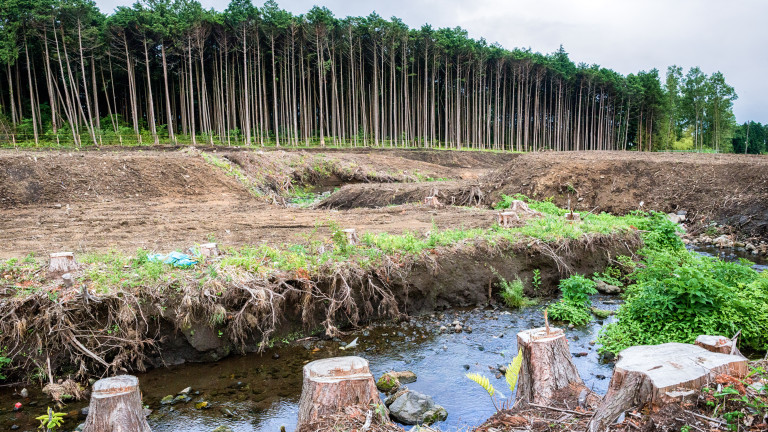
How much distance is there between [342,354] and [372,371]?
0.74m

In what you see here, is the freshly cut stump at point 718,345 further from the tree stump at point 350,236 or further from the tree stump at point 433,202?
the tree stump at point 433,202

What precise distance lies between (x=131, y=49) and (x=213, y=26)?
597 centimetres

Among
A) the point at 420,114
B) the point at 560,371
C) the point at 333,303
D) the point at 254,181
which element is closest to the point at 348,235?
the point at 333,303

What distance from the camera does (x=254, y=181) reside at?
2078cm

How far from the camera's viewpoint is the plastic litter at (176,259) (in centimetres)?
729

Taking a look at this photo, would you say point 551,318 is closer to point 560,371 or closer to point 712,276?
point 712,276

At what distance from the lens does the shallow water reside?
5.27 metres

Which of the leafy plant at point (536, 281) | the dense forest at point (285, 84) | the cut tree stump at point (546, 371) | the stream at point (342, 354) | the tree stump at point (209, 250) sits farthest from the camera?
the dense forest at point (285, 84)

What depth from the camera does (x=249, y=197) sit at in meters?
18.1

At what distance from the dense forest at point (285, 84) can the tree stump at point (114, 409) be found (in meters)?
30.4

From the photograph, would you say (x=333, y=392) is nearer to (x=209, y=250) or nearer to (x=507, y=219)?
(x=209, y=250)

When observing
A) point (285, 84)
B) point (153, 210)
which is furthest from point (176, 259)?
point (285, 84)

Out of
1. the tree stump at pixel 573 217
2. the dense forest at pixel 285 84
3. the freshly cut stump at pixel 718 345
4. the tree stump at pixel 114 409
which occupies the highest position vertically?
the dense forest at pixel 285 84

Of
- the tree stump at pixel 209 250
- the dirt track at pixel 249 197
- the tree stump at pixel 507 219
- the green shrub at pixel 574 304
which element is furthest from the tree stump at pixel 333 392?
the tree stump at pixel 507 219
